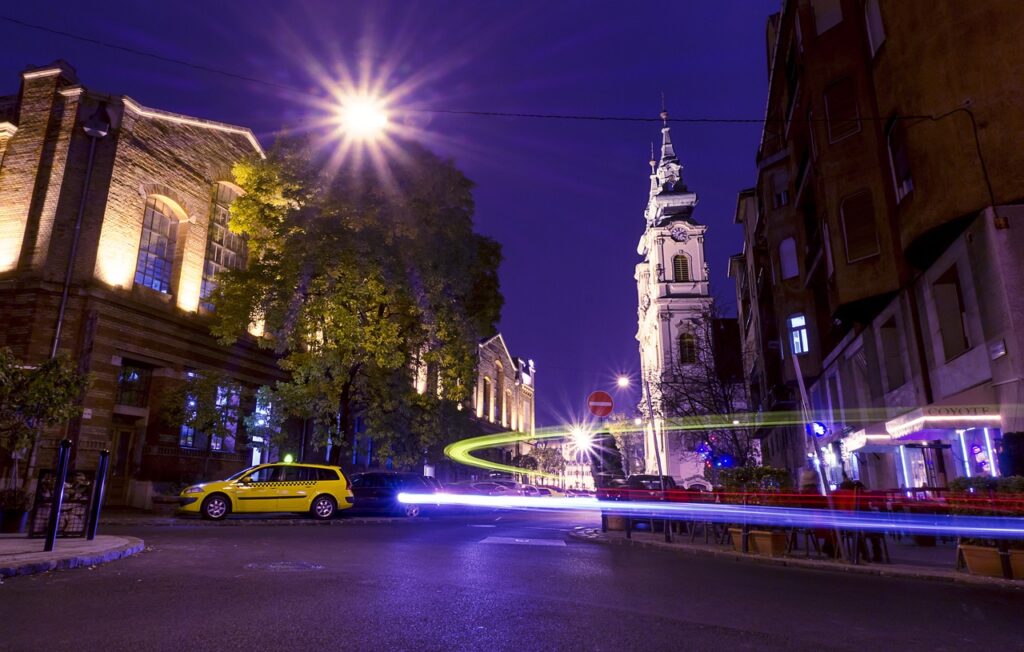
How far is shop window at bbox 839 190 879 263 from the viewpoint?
1903 centimetres

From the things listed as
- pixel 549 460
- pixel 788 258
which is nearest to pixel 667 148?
pixel 549 460

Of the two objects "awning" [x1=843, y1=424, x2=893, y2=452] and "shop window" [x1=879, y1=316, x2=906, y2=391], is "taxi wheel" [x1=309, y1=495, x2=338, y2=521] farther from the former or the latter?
"shop window" [x1=879, y1=316, x2=906, y2=391]

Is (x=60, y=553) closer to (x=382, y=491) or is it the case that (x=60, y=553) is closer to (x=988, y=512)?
(x=988, y=512)

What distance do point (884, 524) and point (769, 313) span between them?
24925mm

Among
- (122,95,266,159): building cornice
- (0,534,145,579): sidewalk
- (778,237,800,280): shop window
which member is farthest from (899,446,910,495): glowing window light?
(122,95,266,159): building cornice

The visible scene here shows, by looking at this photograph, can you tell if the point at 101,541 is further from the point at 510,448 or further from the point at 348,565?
the point at 510,448

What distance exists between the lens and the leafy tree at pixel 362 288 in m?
22.9

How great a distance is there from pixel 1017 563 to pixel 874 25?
15.1 metres

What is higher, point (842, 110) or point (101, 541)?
point (842, 110)

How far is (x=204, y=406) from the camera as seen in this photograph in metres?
23.2

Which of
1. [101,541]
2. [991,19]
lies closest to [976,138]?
[991,19]

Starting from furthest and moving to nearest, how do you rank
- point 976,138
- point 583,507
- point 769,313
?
point 583,507 → point 769,313 → point 976,138

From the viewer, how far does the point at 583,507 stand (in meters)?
38.0

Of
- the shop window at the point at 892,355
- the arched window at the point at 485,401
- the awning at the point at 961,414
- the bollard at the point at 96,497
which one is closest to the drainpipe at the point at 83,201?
the bollard at the point at 96,497
